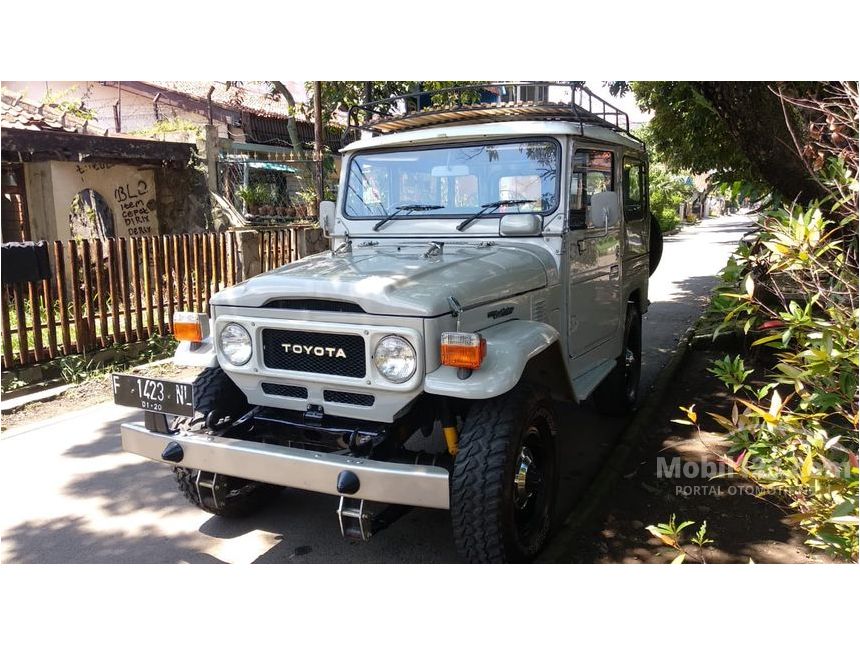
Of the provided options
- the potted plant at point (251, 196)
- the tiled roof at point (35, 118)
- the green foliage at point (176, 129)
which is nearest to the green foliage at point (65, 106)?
the tiled roof at point (35, 118)

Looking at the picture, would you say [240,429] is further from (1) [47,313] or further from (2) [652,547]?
(1) [47,313]

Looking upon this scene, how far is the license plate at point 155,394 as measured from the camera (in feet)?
10.7

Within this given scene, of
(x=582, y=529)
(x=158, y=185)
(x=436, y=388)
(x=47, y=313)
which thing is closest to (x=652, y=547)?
(x=582, y=529)

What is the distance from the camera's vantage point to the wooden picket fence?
6.47 m

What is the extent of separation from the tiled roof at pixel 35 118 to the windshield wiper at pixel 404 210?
7.33 metres

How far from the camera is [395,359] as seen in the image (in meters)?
3.04

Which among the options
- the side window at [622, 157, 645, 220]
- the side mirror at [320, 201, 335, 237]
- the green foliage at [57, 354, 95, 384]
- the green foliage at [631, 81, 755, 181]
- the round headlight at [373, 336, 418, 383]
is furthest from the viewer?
the green foliage at [631, 81, 755, 181]

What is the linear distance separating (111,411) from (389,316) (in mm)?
4090

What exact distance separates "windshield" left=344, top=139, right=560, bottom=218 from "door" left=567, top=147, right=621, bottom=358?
210 millimetres

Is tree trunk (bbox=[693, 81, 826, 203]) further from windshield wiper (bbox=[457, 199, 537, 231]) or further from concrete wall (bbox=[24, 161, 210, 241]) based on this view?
concrete wall (bbox=[24, 161, 210, 241])

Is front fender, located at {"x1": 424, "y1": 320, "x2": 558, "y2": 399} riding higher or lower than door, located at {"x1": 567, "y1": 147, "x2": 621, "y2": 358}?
lower

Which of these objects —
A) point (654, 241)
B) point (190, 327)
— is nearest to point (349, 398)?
point (190, 327)

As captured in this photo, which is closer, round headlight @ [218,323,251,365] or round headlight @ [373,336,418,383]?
round headlight @ [373,336,418,383]

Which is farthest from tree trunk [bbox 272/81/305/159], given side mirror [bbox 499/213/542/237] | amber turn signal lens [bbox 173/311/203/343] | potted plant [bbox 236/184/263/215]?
amber turn signal lens [bbox 173/311/203/343]
